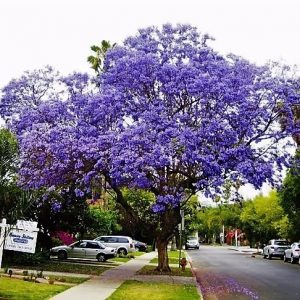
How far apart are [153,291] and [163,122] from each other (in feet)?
20.1

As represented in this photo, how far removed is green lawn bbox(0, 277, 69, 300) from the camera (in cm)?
1385

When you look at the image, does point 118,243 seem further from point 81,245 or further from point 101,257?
point 101,257

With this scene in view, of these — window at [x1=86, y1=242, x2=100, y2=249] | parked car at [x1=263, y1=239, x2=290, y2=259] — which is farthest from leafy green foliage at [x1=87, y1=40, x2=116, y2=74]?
parked car at [x1=263, y1=239, x2=290, y2=259]

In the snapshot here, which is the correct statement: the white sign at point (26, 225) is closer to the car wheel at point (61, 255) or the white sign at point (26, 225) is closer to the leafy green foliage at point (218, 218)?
the car wheel at point (61, 255)

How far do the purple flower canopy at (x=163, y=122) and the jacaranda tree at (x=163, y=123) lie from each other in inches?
1.6

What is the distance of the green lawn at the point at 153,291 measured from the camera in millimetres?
15477

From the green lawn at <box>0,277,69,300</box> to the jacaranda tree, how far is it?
15.8 feet

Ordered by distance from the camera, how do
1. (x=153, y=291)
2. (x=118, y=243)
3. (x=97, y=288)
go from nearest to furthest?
(x=153, y=291)
(x=97, y=288)
(x=118, y=243)

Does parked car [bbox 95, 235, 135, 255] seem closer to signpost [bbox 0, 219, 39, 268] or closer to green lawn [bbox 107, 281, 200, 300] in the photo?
green lawn [bbox 107, 281, 200, 300]

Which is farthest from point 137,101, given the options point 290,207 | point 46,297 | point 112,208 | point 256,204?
point 256,204

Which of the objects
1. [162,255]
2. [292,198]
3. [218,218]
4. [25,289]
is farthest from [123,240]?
[218,218]

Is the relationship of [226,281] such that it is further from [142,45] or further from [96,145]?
[142,45]

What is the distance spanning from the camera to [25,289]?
15.3m

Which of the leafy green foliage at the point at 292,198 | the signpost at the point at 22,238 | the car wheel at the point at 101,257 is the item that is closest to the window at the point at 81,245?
the car wheel at the point at 101,257
